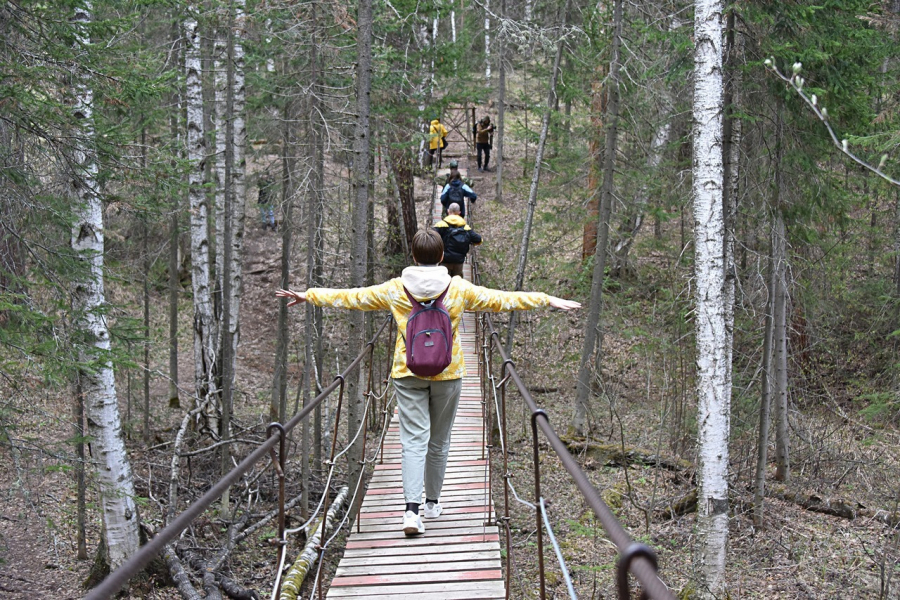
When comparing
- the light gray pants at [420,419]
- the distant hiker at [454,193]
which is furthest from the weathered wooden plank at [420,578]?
the distant hiker at [454,193]

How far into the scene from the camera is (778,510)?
9.84 meters

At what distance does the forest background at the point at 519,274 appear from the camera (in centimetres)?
691

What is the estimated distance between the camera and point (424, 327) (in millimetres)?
4516

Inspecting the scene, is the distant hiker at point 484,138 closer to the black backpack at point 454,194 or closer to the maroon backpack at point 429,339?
the black backpack at point 454,194

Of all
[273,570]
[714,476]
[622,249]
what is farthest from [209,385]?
[622,249]

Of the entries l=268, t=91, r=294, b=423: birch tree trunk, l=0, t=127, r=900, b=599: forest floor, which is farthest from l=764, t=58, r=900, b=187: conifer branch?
l=268, t=91, r=294, b=423: birch tree trunk

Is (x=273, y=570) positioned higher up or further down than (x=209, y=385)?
further down

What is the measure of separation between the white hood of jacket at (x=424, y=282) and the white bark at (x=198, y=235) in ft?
25.6

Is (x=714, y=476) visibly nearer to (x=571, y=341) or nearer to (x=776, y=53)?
(x=776, y=53)

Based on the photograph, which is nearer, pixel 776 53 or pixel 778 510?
pixel 776 53

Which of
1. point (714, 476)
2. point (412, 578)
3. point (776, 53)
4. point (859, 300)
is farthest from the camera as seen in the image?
point (859, 300)

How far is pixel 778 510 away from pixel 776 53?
614cm

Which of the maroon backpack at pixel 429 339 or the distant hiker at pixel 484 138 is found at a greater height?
the distant hiker at pixel 484 138

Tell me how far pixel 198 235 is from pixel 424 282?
8.72 meters
